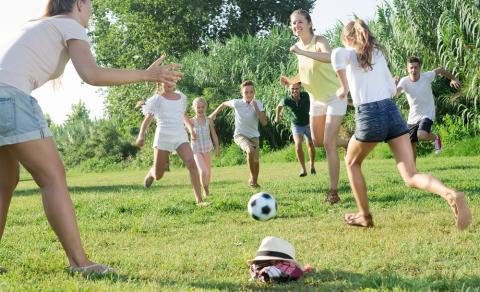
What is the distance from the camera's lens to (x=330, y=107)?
25.5 feet

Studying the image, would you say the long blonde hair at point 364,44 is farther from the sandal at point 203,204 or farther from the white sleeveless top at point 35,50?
the sandal at point 203,204

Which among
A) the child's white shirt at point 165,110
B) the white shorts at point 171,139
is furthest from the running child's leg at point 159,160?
the child's white shirt at point 165,110

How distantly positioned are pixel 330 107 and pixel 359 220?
2.02m

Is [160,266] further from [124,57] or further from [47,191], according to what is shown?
[124,57]

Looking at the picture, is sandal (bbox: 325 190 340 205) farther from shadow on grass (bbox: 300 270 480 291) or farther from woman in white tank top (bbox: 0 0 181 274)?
woman in white tank top (bbox: 0 0 181 274)

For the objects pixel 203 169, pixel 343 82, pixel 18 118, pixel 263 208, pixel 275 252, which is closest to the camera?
pixel 18 118

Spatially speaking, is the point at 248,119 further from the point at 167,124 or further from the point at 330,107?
the point at 330,107

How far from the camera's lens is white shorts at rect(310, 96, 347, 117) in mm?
7699

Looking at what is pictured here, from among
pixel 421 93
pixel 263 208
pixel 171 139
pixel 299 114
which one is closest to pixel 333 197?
pixel 263 208

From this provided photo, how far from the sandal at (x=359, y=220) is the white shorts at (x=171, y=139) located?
3.65 metres

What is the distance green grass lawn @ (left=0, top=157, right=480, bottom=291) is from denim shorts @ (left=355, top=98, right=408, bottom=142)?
32.3 inches

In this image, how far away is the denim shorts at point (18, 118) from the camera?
4074 millimetres

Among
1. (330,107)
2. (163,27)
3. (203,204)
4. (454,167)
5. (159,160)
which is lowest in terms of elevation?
(454,167)

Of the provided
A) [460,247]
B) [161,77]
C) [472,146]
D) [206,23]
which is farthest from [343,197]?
[206,23]
